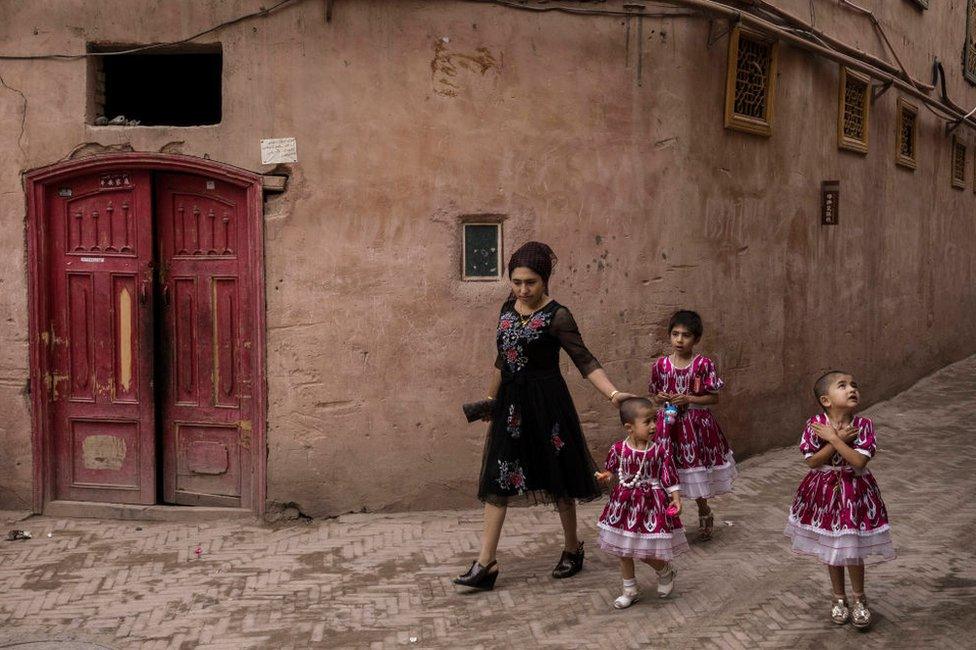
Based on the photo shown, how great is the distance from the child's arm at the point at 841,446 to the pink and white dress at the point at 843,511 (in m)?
0.04

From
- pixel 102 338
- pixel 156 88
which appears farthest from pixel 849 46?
pixel 102 338

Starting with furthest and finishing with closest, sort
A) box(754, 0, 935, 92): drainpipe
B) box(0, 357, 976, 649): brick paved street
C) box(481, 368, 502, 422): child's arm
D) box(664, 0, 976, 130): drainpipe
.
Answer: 1. box(754, 0, 935, 92): drainpipe
2. box(664, 0, 976, 130): drainpipe
3. box(481, 368, 502, 422): child's arm
4. box(0, 357, 976, 649): brick paved street

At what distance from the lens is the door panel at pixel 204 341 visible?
708cm

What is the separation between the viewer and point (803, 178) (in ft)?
30.2

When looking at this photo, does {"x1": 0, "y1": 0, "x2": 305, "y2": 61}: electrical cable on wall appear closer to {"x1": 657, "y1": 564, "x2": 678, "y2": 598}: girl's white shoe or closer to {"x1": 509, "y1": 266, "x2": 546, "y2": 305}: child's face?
{"x1": 509, "y1": 266, "x2": 546, "y2": 305}: child's face

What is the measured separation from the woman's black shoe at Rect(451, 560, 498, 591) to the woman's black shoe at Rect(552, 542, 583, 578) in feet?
1.33

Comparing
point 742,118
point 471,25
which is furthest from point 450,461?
point 742,118

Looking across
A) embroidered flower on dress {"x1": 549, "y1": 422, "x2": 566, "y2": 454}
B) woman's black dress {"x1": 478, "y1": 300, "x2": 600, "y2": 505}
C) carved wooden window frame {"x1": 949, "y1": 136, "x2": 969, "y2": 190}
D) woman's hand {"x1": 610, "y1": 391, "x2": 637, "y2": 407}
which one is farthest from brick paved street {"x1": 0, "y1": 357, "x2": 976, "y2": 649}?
carved wooden window frame {"x1": 949, "y1": 136, "x2": 969, "y2": 190}

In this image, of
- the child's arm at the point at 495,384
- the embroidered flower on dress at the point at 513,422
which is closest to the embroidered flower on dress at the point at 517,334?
the child's arm at the point at 495,384

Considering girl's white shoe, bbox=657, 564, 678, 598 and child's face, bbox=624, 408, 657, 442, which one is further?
girl's white shoe, bbox=657, 564, 678, 598

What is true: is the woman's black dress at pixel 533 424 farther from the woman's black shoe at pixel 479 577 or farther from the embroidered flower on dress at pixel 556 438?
the woman's black shoe at pixel 479 577

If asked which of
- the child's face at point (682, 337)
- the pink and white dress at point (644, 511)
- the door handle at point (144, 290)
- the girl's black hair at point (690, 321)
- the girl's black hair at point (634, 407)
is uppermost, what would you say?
the door handle at point (144, 290)

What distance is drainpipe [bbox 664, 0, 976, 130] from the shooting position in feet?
24.1

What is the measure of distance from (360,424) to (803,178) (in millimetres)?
4872
